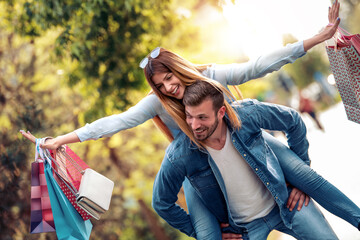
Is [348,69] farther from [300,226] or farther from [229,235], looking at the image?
[229,235]

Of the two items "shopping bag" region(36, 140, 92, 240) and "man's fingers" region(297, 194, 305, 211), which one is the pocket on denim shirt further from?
"shopping bag" region(36, 140, 92, 240)

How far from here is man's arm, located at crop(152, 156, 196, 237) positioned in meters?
2.92

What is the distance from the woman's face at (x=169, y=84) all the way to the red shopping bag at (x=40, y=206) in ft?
3.24

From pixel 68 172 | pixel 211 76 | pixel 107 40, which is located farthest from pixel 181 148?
pixel 107 40

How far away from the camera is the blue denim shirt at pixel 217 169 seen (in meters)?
2.93

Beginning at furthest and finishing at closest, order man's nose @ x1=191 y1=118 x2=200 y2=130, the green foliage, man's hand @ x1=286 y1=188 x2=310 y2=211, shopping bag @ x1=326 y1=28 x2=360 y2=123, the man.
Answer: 1. the green foliage
2. man's hand @ x1=286 y1=188 x2=310 y2=211
3. shopping bag @ x1=326 y1=28 x2=360 y2=123
4. the man
5. man's nose @ x1=191 y1=118 x2=200 y2=130

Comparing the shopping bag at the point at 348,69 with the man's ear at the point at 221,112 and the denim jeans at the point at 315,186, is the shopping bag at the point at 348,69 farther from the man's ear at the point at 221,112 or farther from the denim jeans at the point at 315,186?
the man's ear at the point at 221,112

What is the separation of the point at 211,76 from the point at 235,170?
752mm

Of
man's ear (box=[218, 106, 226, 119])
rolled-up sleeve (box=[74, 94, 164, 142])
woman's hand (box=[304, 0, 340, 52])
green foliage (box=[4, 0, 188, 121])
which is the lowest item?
man's ear (box=[218, 106, 226, 119])

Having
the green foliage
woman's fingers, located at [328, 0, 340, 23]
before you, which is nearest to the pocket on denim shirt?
woman's fingers, located at [328, 0, 340, 23]

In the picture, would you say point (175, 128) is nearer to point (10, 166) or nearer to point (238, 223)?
point (238, 223)

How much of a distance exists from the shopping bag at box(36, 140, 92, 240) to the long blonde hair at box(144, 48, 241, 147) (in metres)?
0.87

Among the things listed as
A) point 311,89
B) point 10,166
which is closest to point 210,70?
point 10,166

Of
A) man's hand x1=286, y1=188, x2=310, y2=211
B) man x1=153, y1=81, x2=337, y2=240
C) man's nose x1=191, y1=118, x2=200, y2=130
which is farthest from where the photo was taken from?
man's hand x1=286, y1=188, x2=310, y2=211
